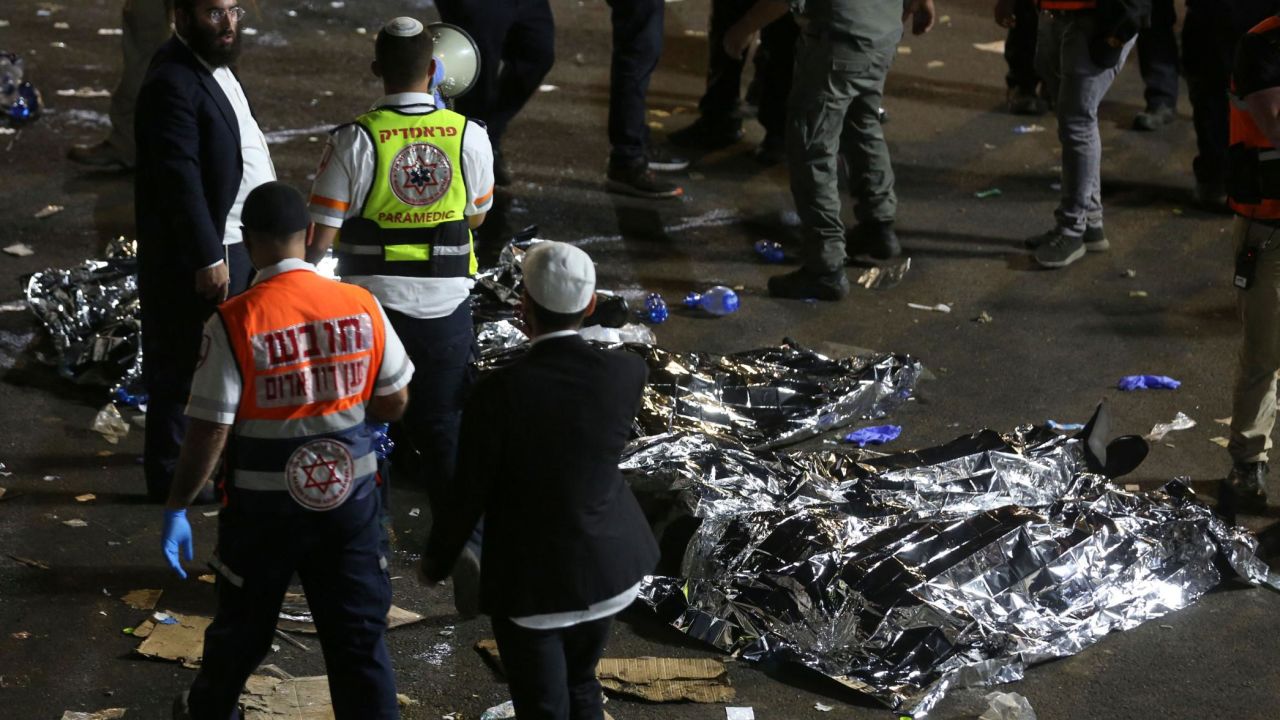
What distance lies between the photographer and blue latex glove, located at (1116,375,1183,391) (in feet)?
21.7

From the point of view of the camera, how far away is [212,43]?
4805mm

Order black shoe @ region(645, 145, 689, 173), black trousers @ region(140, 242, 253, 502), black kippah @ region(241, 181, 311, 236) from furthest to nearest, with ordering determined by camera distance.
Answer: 1. black shoe @ region(645, 145, 689, 173)
2. black trousers @ region(140, 242, 253, 502)
3. black kippah @ region(241, 181, 311, 236)

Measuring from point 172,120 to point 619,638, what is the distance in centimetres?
235

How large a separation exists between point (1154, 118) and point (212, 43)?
775cm

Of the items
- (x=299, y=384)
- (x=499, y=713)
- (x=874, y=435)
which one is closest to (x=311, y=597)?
(x=299, y=384)

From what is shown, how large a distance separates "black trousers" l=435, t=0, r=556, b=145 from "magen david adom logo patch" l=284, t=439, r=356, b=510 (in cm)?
455

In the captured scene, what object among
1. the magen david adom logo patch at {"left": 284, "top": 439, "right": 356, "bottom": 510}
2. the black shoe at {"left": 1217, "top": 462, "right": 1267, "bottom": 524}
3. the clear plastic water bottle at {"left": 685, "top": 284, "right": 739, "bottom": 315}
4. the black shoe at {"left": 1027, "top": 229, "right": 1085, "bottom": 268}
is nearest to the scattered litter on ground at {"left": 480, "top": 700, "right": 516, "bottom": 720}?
the magen david adom logo patch at {"left": 284, "top": 439, "right": 356, "bottom": 510}

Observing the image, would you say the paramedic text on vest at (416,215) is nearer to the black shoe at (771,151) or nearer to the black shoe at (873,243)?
the black shoe at (873,243)

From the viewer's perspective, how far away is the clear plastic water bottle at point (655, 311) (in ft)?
23.5

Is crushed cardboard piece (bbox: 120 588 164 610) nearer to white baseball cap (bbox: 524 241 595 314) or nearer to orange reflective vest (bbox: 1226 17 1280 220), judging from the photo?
white baseball cap (bbox: 524 241 595 314)

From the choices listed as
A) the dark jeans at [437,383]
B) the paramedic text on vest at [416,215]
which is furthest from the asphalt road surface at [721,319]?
the paramedic text on vest at [416,215]

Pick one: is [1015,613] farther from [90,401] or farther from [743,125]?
[743,125]

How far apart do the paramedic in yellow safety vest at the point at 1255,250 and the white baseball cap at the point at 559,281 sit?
2.99m

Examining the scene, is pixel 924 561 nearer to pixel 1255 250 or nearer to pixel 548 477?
pixel 1255 250
